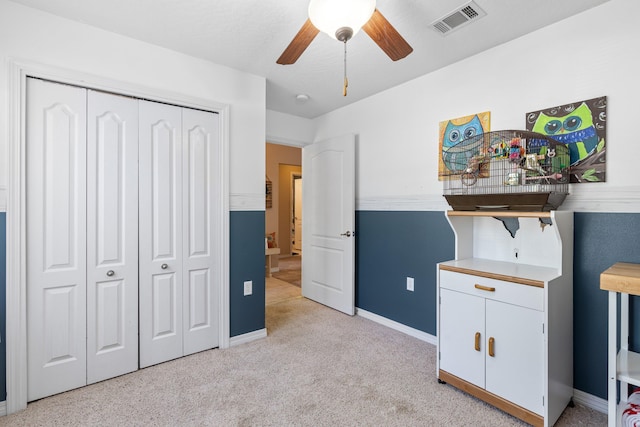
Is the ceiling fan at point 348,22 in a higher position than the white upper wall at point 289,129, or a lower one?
lower

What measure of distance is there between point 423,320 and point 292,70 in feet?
8.44

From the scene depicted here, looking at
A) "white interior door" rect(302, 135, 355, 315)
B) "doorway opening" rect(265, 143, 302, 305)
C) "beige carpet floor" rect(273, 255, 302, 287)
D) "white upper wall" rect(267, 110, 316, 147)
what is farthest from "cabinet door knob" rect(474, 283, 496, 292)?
"doorway opening" rect(265, 143, 302, 305)

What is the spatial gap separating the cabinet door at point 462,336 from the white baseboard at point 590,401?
0.64 m

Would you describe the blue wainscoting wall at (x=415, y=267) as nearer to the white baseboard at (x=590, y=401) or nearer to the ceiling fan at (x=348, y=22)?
the white baseboard at (x=590, y=401)

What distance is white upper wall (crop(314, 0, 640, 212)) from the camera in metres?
1.82

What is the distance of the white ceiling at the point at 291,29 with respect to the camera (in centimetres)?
189

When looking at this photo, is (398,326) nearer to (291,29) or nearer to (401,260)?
(401,260)

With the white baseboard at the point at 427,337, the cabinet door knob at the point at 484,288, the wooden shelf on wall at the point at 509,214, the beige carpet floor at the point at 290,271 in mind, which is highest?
the wooden shelf on wall at the point at 509,214

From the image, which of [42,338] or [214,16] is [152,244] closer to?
[42,338]

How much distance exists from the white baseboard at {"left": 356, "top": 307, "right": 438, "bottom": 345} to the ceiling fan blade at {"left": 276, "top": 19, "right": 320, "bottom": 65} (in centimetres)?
251

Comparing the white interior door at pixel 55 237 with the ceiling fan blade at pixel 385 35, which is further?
the white interior door at pixel 55 237

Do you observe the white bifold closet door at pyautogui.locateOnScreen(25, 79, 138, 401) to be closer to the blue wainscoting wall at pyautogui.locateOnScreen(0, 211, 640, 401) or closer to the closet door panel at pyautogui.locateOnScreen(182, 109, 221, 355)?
the blue wainscoting wall at pyautogui.locateOnScreen(0, 211, 640, 401)

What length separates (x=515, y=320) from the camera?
181 centimetres

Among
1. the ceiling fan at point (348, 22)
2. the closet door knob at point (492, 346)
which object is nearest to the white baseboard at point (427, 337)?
the closet door knob at point (492, 346)
